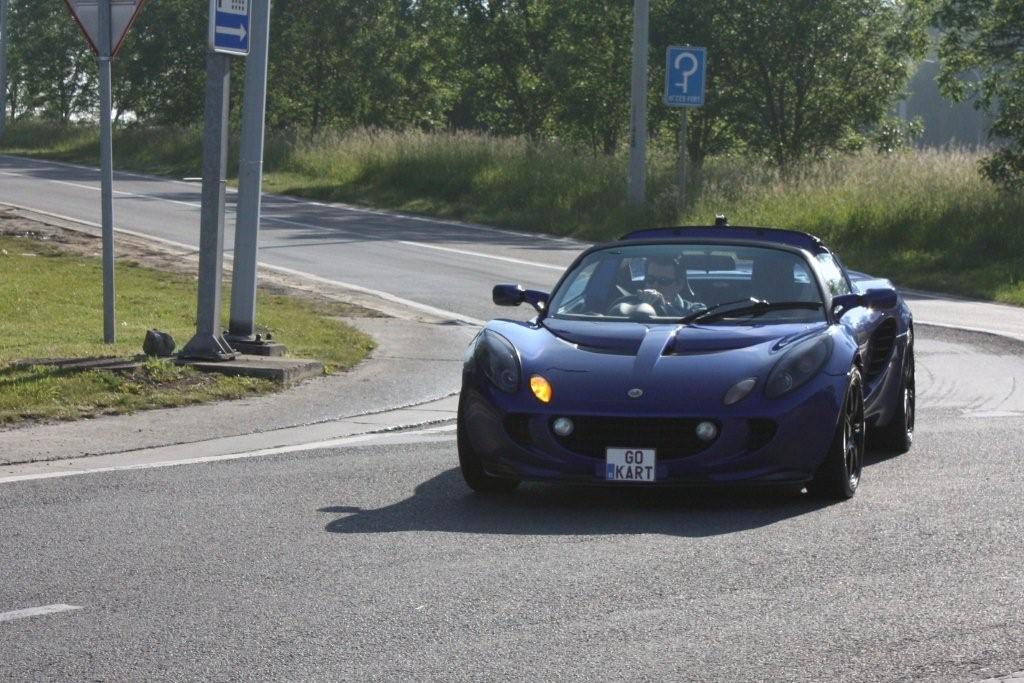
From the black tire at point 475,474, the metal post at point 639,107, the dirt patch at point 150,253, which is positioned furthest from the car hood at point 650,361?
the metal post at point 639,107

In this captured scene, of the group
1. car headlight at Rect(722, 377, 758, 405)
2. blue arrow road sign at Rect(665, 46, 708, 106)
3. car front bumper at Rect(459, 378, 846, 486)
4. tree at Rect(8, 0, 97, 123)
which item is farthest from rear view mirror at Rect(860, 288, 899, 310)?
tree at Rect(8, 0, 97, 123)

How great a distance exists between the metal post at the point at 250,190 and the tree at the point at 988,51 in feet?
51.1

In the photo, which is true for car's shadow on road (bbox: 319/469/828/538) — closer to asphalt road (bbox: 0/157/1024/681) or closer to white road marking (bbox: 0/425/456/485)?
asphalt road (bbox: 0/157/1024/681)

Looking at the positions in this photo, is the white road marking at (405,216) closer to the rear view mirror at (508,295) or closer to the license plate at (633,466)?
the rear view mirror at (508,295)

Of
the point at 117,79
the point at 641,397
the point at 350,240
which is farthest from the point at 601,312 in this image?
the point at 117,79

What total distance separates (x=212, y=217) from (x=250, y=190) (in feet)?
3.19

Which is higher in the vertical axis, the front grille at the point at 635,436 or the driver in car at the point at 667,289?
the driver in car at the point at 667,289

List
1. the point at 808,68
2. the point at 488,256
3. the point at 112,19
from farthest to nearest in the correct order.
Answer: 1. the point at 808,68
2. the point at 488,256
3. the point at 112,19

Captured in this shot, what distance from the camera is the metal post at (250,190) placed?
1402 centimetres

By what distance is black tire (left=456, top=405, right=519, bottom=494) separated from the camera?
8.47 meters

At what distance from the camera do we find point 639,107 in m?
29.4

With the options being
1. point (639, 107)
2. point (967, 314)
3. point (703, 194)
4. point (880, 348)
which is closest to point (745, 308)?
point (880, 348)

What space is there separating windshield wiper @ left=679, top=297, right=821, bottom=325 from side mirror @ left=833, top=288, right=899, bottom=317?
0.12 metres

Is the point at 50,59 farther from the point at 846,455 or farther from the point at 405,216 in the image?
the point at 846,455
